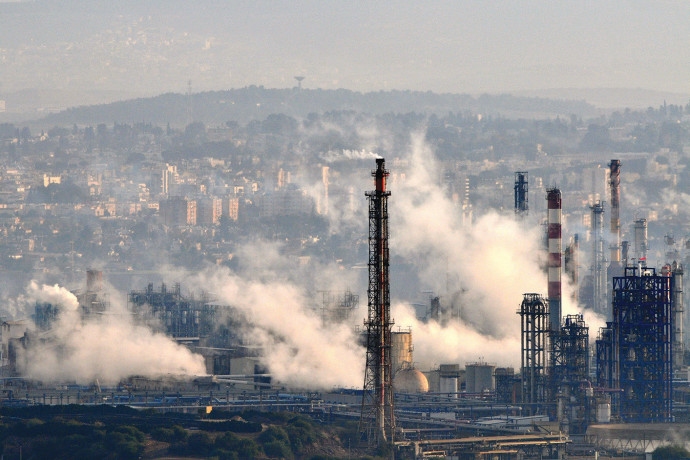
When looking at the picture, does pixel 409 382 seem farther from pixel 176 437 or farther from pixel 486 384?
pixel 176 437

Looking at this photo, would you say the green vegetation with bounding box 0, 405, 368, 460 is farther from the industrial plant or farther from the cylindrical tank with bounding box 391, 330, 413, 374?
the cylindrical tank with bounding box 391, 330, 413, 374

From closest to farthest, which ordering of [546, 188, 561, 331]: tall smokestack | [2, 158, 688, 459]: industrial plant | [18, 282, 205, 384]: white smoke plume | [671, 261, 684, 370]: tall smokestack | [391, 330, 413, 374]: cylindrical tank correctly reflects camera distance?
[2, 158, 688, 459]: industrial plant
[546, 188, 561, 331]: tall smokestack
[391, 330, 413, 374]: cylindrical tank
[18, 282, 205, 384]: white smoke plume
[671, 261, 684, 370]: tall smokestack

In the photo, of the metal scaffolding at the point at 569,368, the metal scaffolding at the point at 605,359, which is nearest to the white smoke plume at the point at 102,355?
the metal scaffolding at the point at 569,368

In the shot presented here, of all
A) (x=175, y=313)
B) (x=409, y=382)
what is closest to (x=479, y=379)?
(x=409, y=382)

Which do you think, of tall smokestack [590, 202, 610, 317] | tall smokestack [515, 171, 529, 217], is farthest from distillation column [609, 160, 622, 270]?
tall smokestack [515, 171, 529, 217]

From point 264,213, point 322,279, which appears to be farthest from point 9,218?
point 322,279

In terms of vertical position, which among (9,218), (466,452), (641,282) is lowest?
(466,452)

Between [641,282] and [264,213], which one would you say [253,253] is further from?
[641,282]
